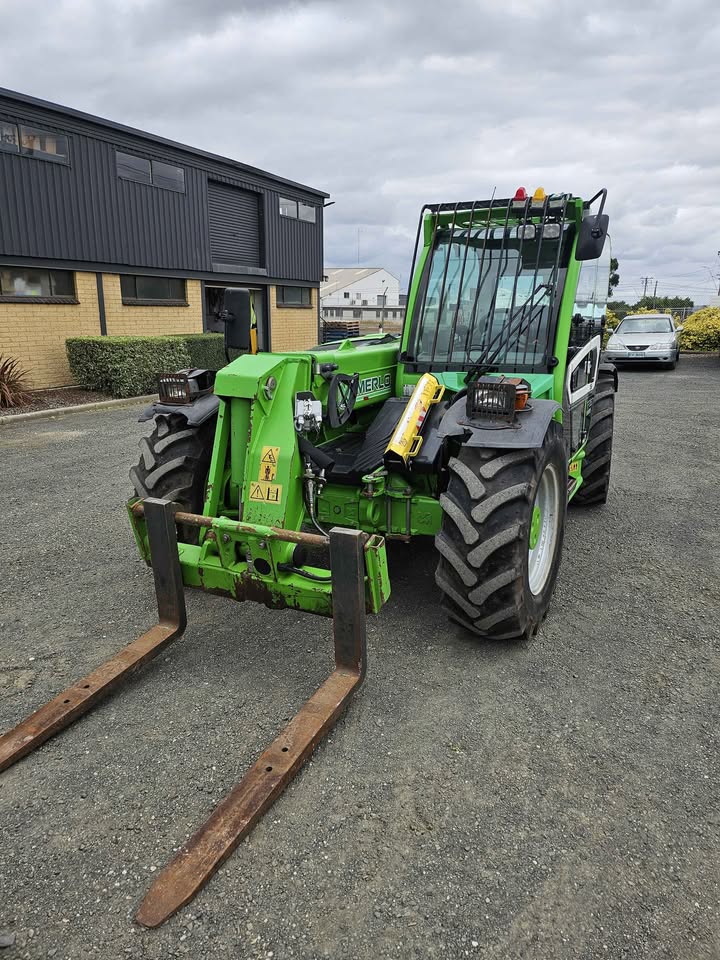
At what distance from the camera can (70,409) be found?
12.0 m

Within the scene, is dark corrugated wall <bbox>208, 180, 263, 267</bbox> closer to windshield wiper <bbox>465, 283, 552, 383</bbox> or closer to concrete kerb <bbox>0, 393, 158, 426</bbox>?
concrete kerb <bbox>0, 393, 158, 426</bbox>

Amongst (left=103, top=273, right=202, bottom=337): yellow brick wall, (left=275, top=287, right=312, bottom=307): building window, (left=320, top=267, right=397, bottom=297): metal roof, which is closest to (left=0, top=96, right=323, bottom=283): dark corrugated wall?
(left=103, top=273, right=202, bottom=337): yellow brick wall

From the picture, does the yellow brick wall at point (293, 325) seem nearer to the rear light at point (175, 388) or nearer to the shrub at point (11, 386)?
the shrub at point (11, 386)

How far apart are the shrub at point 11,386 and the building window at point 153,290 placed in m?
3.93

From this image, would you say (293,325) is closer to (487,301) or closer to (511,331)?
(487,301)

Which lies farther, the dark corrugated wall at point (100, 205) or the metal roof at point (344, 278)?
the metal roof at point (344, 278)

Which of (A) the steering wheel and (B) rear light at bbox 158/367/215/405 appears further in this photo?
(B) rear light at bbox 158/367/215/405

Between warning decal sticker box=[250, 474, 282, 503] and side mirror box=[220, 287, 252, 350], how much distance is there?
0.79m

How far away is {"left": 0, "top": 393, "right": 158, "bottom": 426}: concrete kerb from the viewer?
11.0 m

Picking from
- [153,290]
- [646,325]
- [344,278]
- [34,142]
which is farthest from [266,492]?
[344,278]

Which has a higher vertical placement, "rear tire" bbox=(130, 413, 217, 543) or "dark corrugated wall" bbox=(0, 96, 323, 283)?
"dark corrugated wall" bbox=(0, 96, 323, 283)

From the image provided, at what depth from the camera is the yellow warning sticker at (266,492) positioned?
353cm

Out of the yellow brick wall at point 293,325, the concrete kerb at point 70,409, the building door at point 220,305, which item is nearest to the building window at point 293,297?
the yellow brick wall at point 293,325

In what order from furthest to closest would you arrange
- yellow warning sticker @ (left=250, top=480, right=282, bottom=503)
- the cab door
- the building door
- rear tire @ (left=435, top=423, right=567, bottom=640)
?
the building door < the cab door < yellow warning sticker @ (left=250, top=480, right=282, bottom=503) < rear tire @ (left=435, top=423, right=567, bottom=640)
